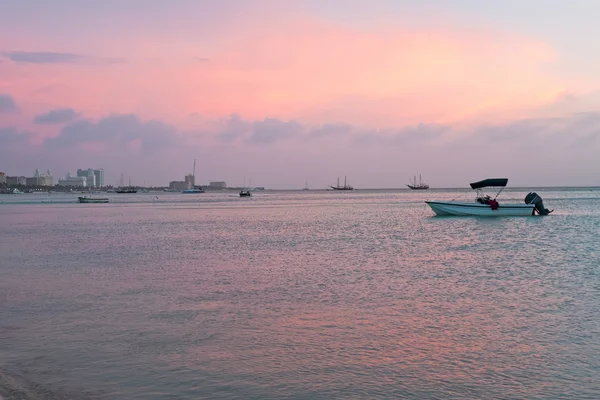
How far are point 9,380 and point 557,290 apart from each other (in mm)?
14642

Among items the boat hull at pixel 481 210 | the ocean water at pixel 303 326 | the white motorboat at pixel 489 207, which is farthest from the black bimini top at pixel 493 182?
the ocean water at pixel 303 326

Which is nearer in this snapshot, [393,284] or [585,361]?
[585,361]

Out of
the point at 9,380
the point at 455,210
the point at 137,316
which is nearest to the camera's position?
the point at 9,380

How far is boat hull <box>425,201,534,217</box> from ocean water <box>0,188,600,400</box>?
2394cm

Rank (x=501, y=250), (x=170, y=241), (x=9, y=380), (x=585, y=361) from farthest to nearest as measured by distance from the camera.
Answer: (x=170, y=241)
(x=501, y=250)
(x=585, y=361)
(x=9, y=380)

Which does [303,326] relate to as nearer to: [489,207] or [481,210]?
[489,207]

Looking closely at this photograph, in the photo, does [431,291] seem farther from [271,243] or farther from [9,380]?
[271,243]

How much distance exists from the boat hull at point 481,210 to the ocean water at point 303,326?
78.5 ft

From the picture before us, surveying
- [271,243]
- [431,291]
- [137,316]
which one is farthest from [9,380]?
[271,243]

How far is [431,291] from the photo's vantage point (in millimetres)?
17109

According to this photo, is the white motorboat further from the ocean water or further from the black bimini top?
the ocean water

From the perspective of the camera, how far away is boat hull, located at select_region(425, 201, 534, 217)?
5109 centimetres

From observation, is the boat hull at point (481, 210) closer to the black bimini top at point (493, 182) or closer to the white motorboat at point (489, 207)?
the white motorboat at point (489, 207)

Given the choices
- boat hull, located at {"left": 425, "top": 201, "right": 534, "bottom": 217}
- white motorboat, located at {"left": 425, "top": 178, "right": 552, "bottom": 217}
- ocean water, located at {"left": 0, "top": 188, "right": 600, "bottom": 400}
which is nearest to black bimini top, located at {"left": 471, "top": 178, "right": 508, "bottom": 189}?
white motorboat, located at {"left": 425, "top": 178, "right": 552, "bottom": 217}
